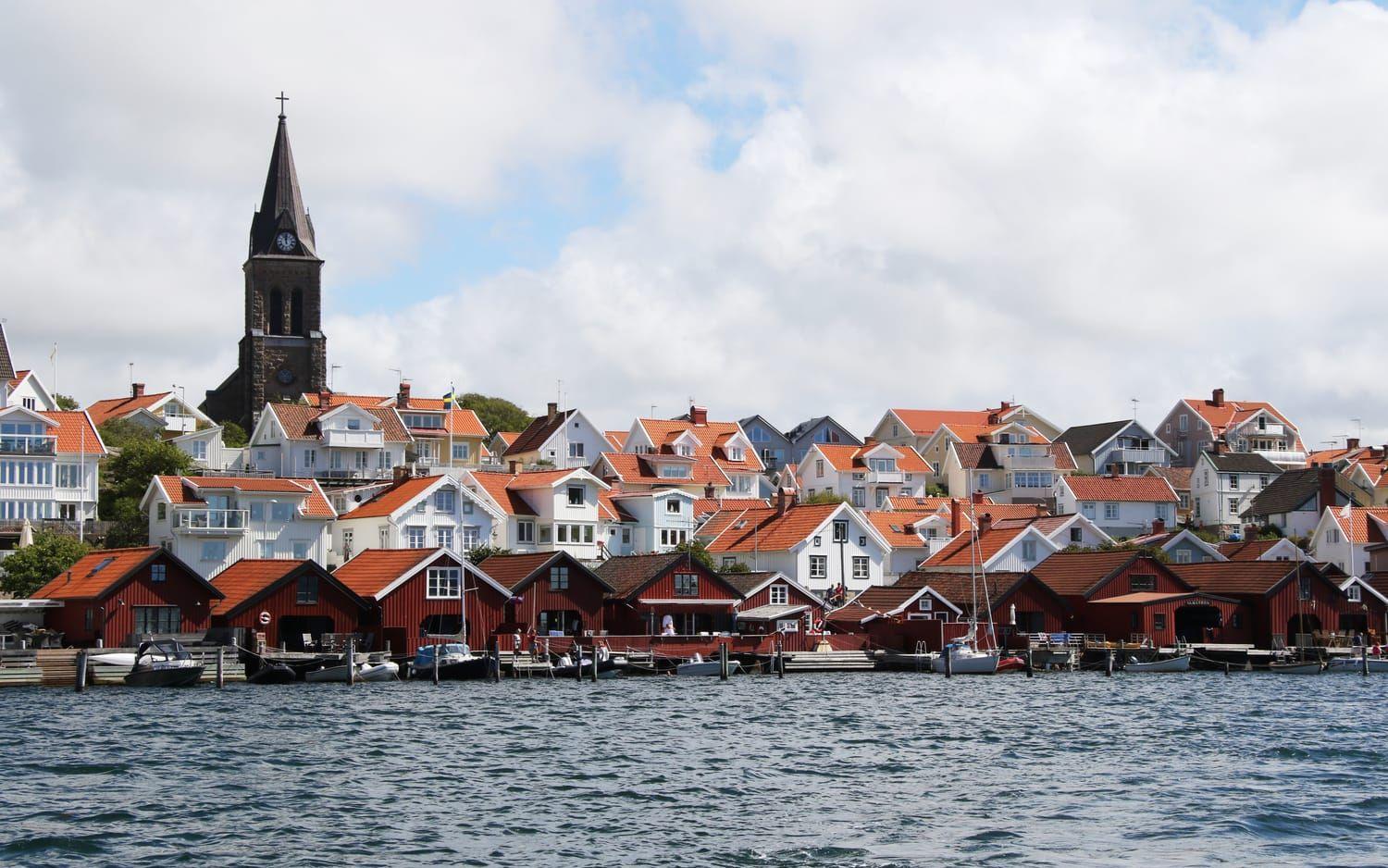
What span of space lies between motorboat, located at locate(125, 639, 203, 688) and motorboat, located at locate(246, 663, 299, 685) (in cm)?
239

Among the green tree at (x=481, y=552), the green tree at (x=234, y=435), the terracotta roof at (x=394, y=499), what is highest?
the green tree at (x=234, y=435)

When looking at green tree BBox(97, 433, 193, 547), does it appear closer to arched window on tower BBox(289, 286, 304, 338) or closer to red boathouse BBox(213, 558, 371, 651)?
red boathouse BBox(213, 558, 371, 651)

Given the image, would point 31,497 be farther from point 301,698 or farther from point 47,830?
point 47,830

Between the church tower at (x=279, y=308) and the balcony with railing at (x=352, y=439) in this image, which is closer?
the balcony with railing at (x=352, y=439)

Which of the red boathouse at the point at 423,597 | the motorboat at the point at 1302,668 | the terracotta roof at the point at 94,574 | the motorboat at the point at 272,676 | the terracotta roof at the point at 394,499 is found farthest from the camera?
the terracotta roof at the point at 394,499

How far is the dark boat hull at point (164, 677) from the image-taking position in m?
66.3

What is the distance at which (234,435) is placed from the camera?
13612 centimetres

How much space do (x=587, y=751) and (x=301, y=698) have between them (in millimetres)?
18143

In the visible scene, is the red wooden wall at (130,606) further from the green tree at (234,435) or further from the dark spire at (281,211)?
the dark spire at (281,211)

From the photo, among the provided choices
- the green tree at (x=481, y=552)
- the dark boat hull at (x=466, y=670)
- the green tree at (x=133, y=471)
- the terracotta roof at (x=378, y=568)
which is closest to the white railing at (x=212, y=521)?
the terracotta roof at (x=378, y=568)

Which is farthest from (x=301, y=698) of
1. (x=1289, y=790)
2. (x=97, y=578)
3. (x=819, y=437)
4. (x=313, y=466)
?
(x=819, y=437)

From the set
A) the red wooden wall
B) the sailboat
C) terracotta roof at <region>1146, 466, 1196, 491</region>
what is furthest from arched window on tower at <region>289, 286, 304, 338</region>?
the sailboat

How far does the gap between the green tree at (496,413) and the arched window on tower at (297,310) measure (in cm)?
2237

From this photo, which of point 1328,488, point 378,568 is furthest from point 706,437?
point 378,568
